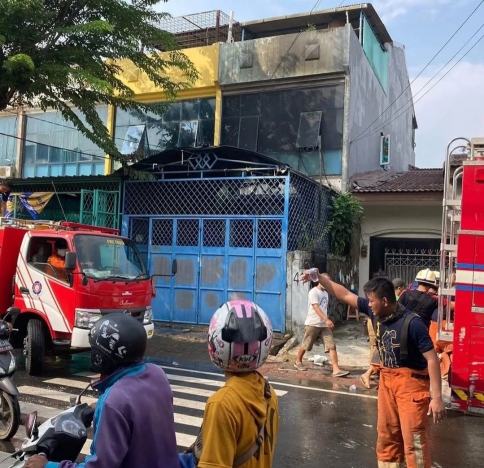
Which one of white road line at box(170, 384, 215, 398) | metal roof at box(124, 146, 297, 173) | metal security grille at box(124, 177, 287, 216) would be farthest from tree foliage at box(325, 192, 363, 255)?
white road line at box(170, 384, 215, 398)

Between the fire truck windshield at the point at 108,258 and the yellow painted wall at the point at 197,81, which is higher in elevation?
the yellow painted wall at the point at 197,81

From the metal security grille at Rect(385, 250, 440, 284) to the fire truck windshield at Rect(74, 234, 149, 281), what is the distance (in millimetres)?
7738

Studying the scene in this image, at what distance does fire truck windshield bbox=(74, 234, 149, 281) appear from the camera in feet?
25.3

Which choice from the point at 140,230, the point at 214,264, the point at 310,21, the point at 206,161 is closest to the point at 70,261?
the point at 214,264

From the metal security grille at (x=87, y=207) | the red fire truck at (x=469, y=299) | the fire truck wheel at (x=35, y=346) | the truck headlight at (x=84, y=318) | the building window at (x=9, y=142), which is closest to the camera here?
the red fire truck at (x=469, y=299)

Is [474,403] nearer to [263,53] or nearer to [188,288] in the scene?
[188,288]

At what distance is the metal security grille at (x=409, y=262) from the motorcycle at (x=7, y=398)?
416 inches

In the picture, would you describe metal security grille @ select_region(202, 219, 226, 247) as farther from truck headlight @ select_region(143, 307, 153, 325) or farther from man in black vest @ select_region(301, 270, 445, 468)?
man in black vest @ select_region(301, 270, 445, 468)

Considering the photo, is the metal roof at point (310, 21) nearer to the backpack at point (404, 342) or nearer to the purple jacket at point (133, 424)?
the backpack at point (404, 342)

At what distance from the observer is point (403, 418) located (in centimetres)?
383

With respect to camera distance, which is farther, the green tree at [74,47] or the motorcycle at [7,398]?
the green tree at [74,47]

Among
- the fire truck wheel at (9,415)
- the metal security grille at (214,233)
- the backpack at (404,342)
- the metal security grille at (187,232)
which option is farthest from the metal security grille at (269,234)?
the backpack at (404,342)

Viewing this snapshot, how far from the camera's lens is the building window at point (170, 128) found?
1598cm

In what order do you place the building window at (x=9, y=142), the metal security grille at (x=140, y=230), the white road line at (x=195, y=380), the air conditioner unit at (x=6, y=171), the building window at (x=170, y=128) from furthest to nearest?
1. the building window at (x=9, y=142)
2. the air conditioner unit at (x=6, y=171)
3. the building window at (x=170, y=128)
4. the metal security grille at (x=140, y=230)
5. the white road line at (x=195, y=380)
